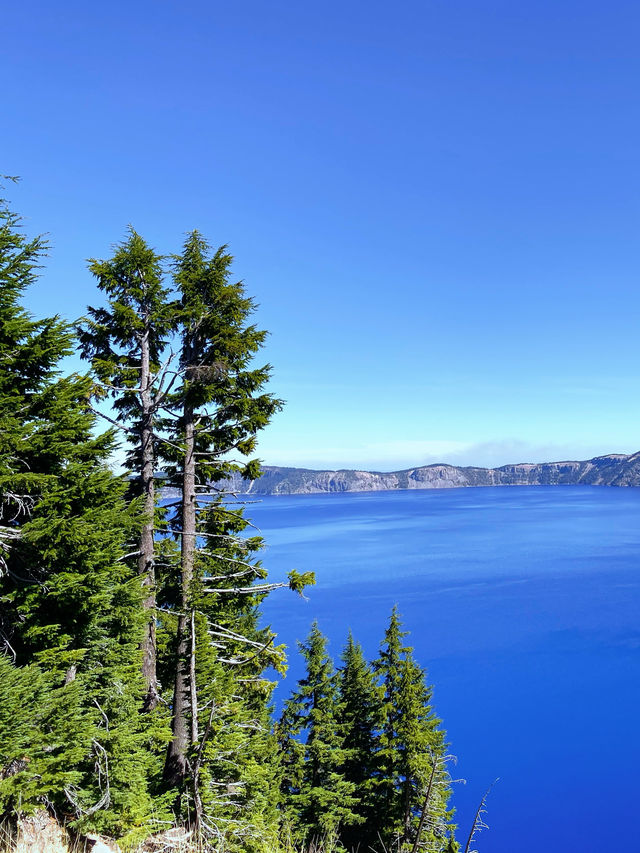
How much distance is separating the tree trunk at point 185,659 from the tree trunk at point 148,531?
2.53ft

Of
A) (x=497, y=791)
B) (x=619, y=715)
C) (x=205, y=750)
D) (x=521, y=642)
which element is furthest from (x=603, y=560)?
(x=205, y=750)

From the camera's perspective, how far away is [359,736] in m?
25.2

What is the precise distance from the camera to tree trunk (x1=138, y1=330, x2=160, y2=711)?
37.4 feet

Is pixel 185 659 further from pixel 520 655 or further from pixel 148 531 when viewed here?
pixel 520 655

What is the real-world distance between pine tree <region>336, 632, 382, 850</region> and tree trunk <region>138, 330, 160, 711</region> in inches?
508

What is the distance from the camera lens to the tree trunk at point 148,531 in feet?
37.4

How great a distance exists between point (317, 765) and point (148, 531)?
17.1 m

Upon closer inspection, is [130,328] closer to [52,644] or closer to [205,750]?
[52,644]

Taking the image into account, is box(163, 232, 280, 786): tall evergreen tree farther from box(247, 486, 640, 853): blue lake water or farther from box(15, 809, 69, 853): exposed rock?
box(247, 486, 640, 853): blue lake water

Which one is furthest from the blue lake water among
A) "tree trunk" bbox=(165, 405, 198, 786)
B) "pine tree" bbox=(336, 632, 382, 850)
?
"tree trunk" bbox=(165, 405, 198, 786)

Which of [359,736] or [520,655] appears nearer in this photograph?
[359,736]

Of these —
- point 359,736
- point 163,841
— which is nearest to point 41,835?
point 163,841

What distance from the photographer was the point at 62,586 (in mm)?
8570

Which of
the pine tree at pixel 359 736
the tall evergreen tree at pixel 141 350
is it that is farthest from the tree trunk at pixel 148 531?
the pine tree at pixel 359 736
